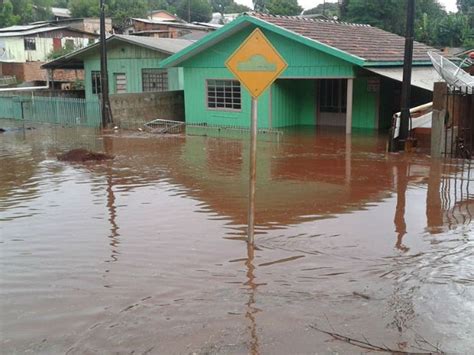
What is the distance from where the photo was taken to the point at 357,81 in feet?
69.7

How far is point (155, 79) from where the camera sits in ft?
87.8

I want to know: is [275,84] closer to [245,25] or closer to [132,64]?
[245,25]

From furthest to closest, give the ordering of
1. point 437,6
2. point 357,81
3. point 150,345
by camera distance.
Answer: point 437,6
point 357,81
point 150,345

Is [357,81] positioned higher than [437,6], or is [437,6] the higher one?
[437,6]

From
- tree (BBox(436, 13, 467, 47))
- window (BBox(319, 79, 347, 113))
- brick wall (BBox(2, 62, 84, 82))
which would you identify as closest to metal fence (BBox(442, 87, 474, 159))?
window (BBox(319, 79, 347, 113))

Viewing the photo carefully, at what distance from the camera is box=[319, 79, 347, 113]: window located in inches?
861

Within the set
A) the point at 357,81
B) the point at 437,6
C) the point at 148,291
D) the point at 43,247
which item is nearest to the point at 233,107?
the point at 357,81

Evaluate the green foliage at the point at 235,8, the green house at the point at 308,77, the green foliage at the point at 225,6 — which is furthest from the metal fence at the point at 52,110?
the green foliage at the point at 225,6

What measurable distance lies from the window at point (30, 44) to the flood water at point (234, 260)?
133 feet

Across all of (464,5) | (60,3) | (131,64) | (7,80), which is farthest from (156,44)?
(60,3)

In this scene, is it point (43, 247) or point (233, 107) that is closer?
point (43, 247)

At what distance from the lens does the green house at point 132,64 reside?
84.7ft

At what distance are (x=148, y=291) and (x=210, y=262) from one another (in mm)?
1082

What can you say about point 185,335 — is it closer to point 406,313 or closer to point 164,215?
point 406,313
